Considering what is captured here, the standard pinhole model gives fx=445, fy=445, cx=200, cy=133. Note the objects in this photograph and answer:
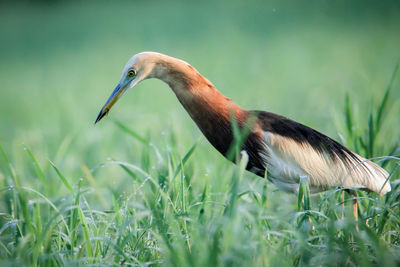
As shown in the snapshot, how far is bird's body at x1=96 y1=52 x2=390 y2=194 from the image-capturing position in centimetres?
227

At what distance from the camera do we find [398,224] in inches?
81.4

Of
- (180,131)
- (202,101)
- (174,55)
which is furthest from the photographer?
(174,55)

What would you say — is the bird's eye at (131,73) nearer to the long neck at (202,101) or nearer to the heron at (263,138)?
the heron at (263,138)

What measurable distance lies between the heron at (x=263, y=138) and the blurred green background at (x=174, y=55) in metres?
0.70

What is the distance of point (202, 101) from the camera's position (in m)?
2.27

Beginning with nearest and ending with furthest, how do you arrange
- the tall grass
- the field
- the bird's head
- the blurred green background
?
the tall grass < the field < the bird's head < the blurred green background

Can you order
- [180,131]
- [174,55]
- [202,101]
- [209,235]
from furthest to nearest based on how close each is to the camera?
[174,55] < [180,131] < [202,101] < [209,235]

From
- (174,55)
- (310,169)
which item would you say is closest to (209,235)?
(310,169)

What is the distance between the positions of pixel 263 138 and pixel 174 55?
19.2ft

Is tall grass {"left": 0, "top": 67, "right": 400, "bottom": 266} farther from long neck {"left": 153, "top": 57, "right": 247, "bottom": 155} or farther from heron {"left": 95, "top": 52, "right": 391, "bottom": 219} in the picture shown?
long neck {"left": 153, "top": 57, "right": 247, "bottom": 155}

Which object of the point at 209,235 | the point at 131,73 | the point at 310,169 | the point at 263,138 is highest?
the point at 131,73

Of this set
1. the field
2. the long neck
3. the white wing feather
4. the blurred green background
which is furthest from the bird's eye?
the blurred green background

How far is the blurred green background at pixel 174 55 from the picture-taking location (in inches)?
174

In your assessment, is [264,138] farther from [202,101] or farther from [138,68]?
[138,68]
